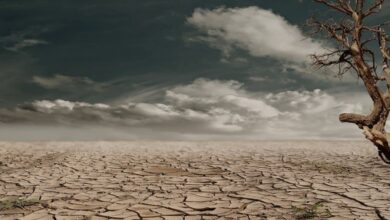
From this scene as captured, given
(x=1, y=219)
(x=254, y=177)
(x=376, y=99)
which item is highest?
(x=376, y=99)

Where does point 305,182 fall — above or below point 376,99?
below

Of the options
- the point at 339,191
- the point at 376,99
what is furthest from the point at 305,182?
the point at 376,99

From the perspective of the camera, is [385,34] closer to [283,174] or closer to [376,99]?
[376,99]

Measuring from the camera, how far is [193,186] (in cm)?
632

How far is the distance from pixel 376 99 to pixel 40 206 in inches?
154

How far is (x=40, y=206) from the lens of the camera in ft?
17.2

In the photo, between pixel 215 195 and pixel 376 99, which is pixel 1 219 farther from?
pixel 376 99

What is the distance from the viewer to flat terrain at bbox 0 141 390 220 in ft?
16.0

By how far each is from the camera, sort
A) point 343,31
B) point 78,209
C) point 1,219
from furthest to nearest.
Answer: point 343,31
point 78,209
point 1,219

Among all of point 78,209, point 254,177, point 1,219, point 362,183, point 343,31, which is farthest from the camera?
point 254,177

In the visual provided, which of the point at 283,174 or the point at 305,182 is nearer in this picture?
the point at 305,182

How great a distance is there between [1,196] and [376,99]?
15.3 feet

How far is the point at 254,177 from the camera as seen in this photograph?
705 cm

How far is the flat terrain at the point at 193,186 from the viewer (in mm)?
4871
